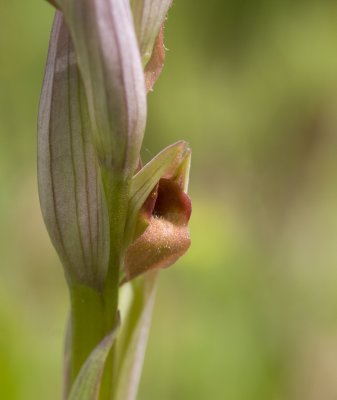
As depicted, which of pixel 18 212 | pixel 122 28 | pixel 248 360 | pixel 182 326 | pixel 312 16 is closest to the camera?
pixel 122 28

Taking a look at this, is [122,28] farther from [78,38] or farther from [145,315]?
[145,315]

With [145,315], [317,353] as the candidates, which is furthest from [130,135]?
[317,353]

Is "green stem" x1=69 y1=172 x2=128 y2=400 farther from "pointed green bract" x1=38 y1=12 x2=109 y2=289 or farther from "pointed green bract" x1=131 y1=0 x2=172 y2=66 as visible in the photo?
"pointed green bract" x1=131 y1=0 x2=172 y2=66

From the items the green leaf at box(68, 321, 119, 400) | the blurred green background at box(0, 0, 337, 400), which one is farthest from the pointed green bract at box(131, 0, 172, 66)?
the blurred green background at box(0, 0, 337, 400)

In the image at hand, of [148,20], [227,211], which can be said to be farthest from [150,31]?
[227,211]

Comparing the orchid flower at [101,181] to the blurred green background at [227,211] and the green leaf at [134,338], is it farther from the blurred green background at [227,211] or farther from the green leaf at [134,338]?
the blurred green background at [227,211]

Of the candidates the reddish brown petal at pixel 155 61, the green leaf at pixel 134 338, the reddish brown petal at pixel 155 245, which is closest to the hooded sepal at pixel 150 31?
the reddish brown petal at pixel 155 61
